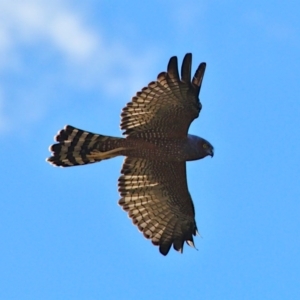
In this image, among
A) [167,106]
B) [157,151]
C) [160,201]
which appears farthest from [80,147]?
[160,201]

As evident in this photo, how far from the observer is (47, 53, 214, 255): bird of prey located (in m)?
19.6

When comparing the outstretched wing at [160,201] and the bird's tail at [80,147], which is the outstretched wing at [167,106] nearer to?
the bird's tail at [80,147]

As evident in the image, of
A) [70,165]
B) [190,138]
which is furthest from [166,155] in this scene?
[70,165]

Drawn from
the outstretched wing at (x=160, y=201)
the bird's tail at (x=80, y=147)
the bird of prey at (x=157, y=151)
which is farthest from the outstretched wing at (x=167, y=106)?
the outstretched wing at (x=160, y=201)

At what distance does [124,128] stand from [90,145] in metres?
0.74

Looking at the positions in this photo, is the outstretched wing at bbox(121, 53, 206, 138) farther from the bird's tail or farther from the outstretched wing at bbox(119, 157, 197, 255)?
the outstretched wing at bbox(119, 157, 197, 255)

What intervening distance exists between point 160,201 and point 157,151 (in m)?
1.44

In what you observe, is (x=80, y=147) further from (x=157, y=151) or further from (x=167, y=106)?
(x=167, y=106)

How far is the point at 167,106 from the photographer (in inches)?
781

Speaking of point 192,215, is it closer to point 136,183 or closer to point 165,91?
point 136,183

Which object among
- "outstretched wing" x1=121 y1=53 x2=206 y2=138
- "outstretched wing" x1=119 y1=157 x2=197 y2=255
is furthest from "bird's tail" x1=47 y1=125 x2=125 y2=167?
"outstretched wing" x1=119 y1=157 x2=197 y2=255

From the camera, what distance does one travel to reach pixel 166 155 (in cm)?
2047

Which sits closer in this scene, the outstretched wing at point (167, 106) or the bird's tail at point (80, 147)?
the outstretched wing at point (167, 106)

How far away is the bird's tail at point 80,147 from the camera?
20.1 m
